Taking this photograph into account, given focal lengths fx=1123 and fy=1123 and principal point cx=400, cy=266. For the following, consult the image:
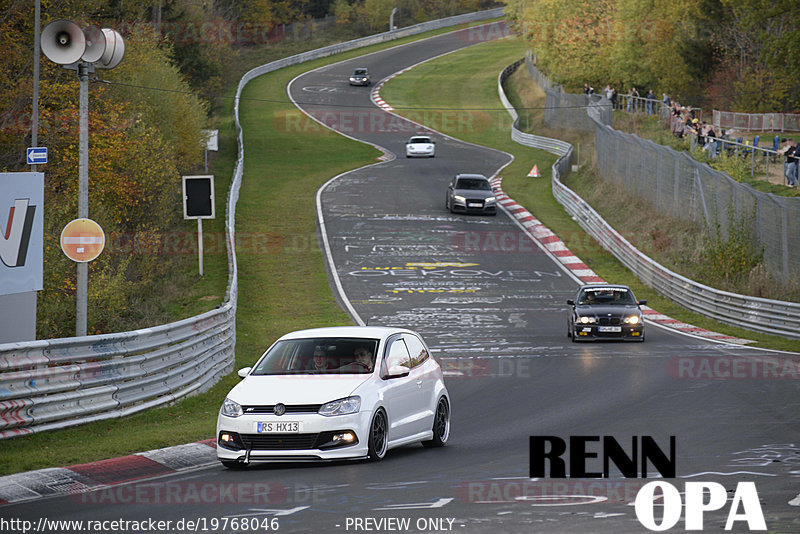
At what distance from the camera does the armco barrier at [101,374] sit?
13.2 m

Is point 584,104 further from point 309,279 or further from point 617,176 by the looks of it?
point 309,279

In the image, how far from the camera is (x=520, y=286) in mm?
35938

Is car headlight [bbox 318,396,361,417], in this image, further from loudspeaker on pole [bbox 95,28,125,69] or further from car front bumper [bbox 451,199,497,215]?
car front bumper [bbox 451,199,497,215]

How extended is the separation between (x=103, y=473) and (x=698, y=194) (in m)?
29.8

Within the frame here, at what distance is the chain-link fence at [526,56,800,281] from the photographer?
29.6 metres

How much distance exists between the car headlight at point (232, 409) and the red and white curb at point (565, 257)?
17240 mm

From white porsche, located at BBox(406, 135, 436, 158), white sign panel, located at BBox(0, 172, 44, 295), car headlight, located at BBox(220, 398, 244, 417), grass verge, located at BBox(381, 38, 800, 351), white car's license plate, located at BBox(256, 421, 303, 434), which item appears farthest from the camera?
white porsche, located at BBox(406, 135, 436, 158)

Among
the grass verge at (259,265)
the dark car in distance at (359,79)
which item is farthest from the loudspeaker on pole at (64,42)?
the dark car in distance at (359,79)

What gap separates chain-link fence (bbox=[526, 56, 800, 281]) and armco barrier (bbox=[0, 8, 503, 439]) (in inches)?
641

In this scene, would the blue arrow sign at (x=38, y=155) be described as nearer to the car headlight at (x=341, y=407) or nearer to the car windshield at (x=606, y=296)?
the car windshield at (x=606, y=296)

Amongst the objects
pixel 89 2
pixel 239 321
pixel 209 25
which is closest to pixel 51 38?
pixel 239 321

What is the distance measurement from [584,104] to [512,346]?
4791 cm

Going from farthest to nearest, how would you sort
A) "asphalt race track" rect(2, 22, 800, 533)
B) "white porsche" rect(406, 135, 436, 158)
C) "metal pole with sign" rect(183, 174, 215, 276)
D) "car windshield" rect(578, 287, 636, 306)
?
"white porsche" rect(406, 135, 436, 158) → "metal pole with sign" rect(183, 174, 215, 276) → "car windshield" rect(578, 287, 636, 306) → "asphalt race track" rect(2, 22, 800, 533)

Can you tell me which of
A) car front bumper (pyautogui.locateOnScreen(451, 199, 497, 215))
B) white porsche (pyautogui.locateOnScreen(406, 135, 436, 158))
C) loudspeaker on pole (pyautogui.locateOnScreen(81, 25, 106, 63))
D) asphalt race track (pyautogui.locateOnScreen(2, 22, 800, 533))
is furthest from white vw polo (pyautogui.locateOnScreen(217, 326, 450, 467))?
white porsche (pyautogui.locateOnScreen(406, 135, 436, 158))
